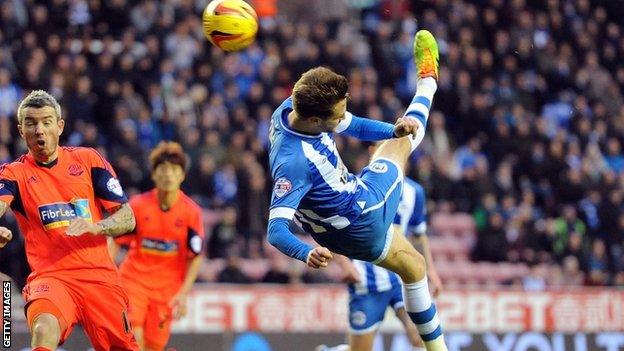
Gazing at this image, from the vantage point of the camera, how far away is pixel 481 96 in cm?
2191

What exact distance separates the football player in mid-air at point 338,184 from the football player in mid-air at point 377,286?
2.35m

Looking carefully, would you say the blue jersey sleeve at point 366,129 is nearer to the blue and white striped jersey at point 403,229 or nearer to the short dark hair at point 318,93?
the short dark hair at point 318,93

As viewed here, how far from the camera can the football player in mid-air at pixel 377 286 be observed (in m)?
11.7

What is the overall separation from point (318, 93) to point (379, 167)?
110 centimetres

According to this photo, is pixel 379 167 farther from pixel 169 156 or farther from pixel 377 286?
pixel 169 156

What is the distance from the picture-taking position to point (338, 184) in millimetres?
8688

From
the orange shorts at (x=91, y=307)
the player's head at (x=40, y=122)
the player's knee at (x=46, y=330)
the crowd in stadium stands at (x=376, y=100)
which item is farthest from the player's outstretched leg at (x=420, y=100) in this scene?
the crowd in stadium stands at (x=376, y=100)

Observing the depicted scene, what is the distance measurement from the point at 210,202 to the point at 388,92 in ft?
13.5

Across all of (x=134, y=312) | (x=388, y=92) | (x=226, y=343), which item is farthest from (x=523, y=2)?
(x=134, y=312)

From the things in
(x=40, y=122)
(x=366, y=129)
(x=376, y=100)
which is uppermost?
(x=40, y=122)

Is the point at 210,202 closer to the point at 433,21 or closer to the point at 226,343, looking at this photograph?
the point at 226,343

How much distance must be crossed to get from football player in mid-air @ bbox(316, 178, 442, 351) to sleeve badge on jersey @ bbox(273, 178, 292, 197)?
3.29 meters

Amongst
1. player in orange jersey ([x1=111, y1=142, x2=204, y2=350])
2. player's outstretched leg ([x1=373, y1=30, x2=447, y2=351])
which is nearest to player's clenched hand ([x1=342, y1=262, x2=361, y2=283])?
player in orange jersey ([x1=111, y1=142, x2=204, y2=350])

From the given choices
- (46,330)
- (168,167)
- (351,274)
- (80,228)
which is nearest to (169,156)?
(168,167)
